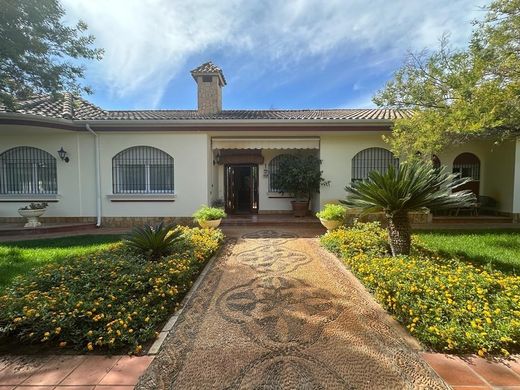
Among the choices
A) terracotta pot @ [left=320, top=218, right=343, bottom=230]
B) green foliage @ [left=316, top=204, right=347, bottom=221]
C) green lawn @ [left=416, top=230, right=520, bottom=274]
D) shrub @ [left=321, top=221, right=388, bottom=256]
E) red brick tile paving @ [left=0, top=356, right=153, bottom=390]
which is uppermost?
green foliage @ [left=316, top=204, right=347, bottom=221]

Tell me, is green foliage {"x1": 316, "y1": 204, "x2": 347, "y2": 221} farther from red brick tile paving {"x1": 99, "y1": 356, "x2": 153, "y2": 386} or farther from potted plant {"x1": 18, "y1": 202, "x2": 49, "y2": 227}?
potted plant {"x1": 18, "y1": 202, "x2": 49, "y2": 227}

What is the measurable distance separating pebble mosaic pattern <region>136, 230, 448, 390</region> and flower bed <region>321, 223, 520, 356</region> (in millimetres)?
354

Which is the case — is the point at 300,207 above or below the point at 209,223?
above

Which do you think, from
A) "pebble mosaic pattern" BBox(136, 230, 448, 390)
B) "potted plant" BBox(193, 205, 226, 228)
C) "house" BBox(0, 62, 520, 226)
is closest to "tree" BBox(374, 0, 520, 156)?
"house" BBox(0, 62, 520, 226)

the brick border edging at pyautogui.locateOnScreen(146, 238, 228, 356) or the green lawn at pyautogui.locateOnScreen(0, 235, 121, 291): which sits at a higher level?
the green lawn at pyautogui.locateOnScreen(0, 235, 121, 291)

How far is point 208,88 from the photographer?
17.1m

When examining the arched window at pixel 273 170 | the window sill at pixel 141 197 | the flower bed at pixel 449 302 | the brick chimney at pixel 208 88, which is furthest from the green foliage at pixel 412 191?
the brick chimney at pixel 208 88

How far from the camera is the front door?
1644 cm

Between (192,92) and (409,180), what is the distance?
1529 cm

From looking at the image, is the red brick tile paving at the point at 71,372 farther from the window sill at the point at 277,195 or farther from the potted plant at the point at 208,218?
the window sill at the point at 277,195

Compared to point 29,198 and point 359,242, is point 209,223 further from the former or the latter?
Result: point 29,198

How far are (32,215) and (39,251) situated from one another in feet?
15.2

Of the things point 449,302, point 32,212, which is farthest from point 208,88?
point 449,302

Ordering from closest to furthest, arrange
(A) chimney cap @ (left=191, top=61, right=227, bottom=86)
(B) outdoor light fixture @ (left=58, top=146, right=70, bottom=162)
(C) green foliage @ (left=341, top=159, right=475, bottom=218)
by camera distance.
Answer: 1. (C) green foliage @ (left=341, top=159, right=475, bottom=218)
2. (B) outdoor light fixture @ (left=58, top=146, right=70, bottom=162)
3. (A) chimney cap @ (left=191, top=61, right=227, bottom=86)
